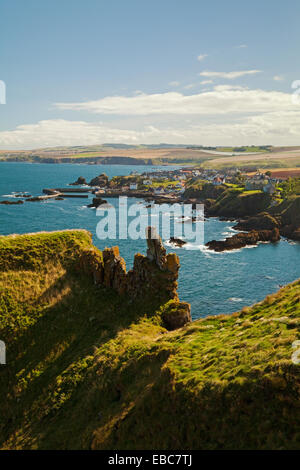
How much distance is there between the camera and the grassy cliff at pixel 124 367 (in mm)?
15469

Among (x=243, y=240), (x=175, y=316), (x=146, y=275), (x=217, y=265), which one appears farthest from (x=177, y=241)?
(x=175, y=316)

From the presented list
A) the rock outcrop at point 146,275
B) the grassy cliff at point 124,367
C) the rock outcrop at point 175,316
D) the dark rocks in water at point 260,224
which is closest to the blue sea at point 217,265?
the dark rocks in water at point 260,224

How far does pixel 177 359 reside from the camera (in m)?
22.0

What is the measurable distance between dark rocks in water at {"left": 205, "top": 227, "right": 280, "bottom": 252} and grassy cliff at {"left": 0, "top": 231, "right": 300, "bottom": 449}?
179 feet

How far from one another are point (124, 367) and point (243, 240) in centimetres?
7537

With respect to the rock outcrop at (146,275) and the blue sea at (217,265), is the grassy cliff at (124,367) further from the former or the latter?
the blue sea at (217,265)

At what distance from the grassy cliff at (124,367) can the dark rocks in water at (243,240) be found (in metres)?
54.6

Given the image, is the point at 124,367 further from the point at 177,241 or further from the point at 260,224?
the point at 260,224

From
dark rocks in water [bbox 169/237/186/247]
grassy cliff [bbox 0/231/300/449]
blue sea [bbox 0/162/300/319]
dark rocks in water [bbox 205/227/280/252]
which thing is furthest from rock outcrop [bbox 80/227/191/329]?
dark rocks in water [bbox 169/237/186/247]

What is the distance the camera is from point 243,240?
306 feet

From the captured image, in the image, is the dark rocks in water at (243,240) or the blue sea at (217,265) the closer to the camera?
the blue sea at (217,265)

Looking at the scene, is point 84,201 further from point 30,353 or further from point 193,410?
point 193,410

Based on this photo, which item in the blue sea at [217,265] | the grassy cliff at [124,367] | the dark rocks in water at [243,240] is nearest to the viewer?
the grassy cliff at [124,367]
